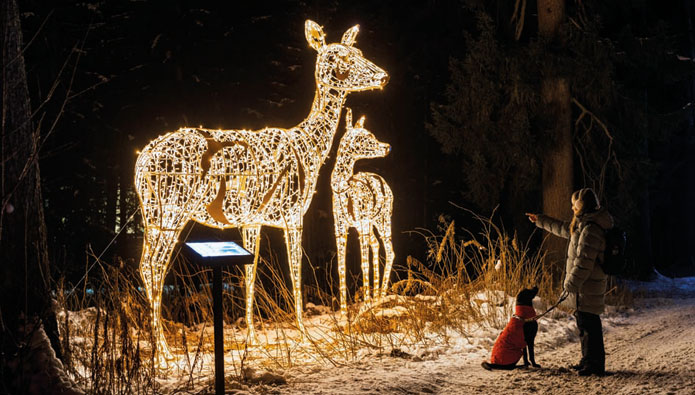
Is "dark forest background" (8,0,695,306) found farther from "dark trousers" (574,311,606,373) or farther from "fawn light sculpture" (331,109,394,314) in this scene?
"dark trousers" (574,311,606,373)

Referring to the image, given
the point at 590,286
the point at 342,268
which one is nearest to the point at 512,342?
the point at 590,286

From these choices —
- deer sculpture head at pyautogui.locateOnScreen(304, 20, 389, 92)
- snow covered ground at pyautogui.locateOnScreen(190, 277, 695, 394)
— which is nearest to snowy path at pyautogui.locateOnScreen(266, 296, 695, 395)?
snow covered ground at pyautogui.locateOnScreen(190, 277, 695, 394)

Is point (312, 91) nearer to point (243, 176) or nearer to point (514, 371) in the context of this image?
point (243, 176)

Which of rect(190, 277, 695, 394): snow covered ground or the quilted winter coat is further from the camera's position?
the quilted winter coat

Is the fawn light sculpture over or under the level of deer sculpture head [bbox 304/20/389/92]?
under

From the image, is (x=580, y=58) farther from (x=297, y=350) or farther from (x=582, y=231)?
(x=297, y=350)

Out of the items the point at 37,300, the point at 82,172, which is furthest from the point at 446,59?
the point at 37,300

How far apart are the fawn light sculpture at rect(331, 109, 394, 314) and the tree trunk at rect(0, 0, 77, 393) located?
3578 mm

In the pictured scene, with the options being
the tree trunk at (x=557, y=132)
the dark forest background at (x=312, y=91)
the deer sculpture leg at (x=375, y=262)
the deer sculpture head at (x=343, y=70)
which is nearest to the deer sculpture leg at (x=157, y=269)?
the deer sculpture head at (x=343, y=70)

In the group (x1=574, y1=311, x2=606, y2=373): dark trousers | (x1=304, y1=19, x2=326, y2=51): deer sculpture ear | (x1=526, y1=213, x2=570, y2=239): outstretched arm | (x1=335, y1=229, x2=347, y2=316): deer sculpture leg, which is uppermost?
(x1=304, y1=19, x2=326, y2=51): deer sculpture ear

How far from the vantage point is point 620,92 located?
10367 mm

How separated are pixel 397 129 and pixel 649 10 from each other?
Result: 6415 mm

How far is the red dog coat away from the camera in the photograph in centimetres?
529

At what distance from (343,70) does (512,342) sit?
11.5ft
